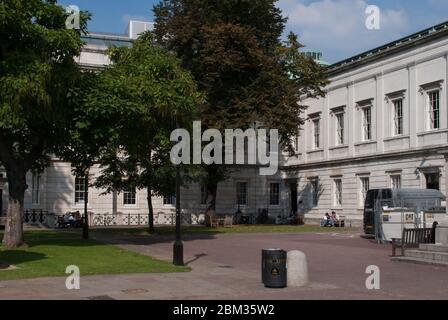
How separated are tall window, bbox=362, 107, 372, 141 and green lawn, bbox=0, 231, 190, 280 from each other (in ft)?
94.6

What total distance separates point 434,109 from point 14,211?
29.2 meters

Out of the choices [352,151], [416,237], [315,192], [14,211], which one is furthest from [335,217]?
[14,211]

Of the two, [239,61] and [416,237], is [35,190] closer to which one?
[239,61]

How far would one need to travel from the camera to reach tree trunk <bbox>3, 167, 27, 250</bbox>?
78.5 ft

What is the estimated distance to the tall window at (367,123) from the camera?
160ft

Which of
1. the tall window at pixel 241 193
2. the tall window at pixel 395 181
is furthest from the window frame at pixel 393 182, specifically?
the tall window at pixel 241 193

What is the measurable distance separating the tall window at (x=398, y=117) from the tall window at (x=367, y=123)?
2878mm

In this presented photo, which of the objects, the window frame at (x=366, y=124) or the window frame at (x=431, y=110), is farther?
the window frame at (x=366, y=124)

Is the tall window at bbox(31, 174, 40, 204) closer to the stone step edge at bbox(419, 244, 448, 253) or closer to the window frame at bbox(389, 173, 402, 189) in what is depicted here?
the window frame at bbox(389, 173, 402, 189)

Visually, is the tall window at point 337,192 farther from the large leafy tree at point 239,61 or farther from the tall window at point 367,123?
the large leafy tree at point 239,61

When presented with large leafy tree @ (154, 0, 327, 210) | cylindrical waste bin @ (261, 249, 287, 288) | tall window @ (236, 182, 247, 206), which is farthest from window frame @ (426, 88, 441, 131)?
cylindrical waste bin @ (261, 249, 287, 288)

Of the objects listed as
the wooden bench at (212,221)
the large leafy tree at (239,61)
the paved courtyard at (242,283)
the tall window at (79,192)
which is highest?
the large leafy tree at (239,61)

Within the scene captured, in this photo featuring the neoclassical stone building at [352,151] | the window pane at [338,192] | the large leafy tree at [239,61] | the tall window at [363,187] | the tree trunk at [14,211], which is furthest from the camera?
the window pane at [338,192]

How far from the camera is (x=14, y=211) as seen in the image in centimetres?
2428
